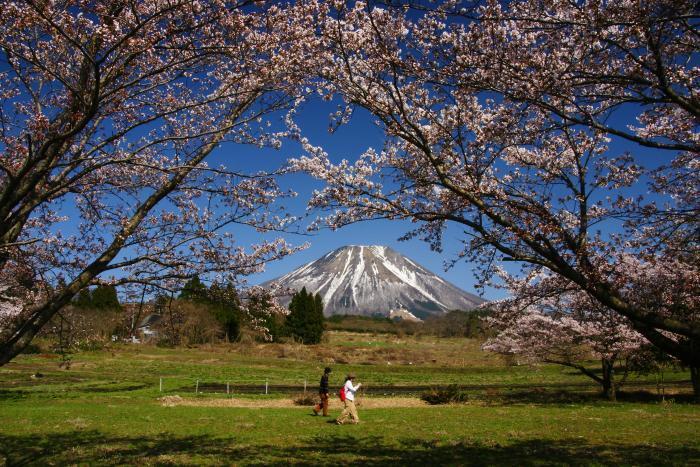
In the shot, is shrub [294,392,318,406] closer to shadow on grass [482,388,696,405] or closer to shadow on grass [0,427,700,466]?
shadow on grass [482,388,696,405]

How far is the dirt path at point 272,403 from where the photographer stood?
72.4 ft

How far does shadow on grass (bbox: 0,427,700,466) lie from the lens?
9773 mm

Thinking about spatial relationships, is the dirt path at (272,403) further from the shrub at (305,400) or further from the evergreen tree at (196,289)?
the evergreen tree at (196,289)

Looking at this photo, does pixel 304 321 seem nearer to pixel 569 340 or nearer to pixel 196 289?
pixel 569 340

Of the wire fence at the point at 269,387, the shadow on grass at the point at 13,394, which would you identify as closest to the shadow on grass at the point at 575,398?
the wire fence at the point at 269,387

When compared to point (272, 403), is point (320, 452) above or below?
above

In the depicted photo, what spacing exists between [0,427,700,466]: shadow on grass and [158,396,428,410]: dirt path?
916 cm

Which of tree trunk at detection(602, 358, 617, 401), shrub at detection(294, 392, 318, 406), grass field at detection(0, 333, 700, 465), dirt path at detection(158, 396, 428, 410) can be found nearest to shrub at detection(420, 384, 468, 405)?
dirt path at detection(158, 396, 428, 410)

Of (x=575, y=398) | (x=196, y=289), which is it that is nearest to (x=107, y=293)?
(x=196, y=289)

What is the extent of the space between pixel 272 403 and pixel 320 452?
13006 millimetres

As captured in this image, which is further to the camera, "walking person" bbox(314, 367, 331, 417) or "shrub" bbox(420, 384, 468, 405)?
"shrub" bbox(420, 384, 468, 405)

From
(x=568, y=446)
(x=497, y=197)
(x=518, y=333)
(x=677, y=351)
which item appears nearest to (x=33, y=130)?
(x=497, y=197)

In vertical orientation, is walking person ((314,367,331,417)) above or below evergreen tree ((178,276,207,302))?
below

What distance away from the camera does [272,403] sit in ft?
76.5
